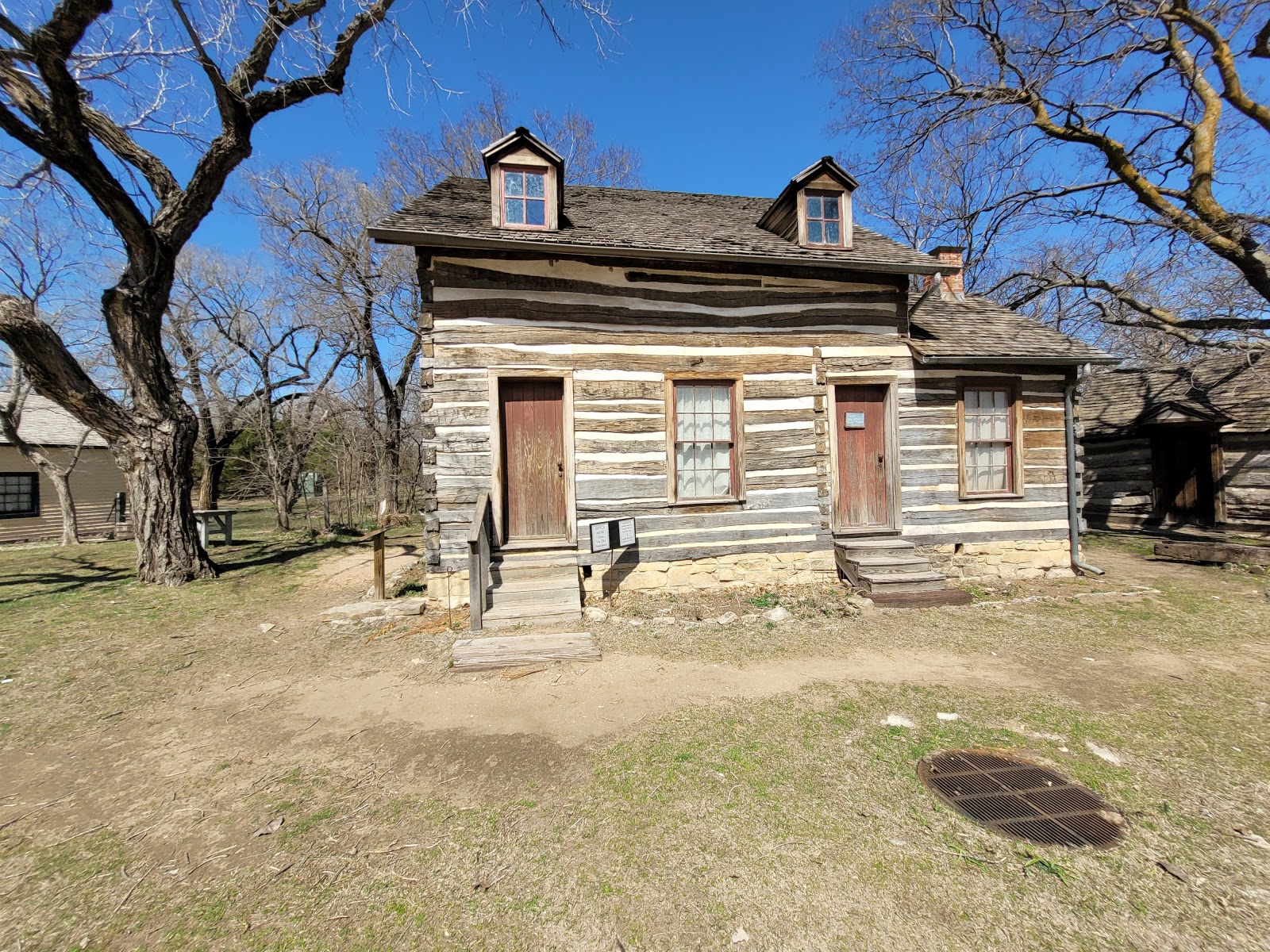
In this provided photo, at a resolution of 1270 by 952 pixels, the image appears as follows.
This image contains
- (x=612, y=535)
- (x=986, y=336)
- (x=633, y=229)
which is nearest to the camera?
(x=612, y=535)

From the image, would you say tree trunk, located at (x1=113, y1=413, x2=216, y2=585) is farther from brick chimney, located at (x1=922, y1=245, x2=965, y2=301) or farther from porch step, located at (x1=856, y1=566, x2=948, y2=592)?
brick chimney, located at (x1=922, y1=245, x2=965, y2=301)

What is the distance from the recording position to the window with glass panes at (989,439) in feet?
28.0

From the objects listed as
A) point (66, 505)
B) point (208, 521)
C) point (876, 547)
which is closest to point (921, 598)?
point (876, 547)

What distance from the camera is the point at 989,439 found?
28.3 ft

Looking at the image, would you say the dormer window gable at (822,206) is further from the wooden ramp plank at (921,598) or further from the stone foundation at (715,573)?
the wooden ramp plank at (921,598)

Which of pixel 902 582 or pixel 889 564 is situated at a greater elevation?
pixel 889 564

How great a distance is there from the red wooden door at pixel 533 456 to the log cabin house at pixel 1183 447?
1363cm

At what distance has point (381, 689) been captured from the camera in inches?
187

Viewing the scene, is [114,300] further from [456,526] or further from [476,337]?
[456,526]

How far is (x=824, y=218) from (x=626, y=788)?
28.8 feet

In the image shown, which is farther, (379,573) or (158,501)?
(158,501)

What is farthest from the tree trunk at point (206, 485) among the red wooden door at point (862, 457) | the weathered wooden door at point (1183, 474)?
the weathered wooden door at point (1183, 474)

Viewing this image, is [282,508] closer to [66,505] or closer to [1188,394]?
[66,505]

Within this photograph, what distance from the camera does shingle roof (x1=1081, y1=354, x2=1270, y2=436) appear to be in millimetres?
A: 12641
